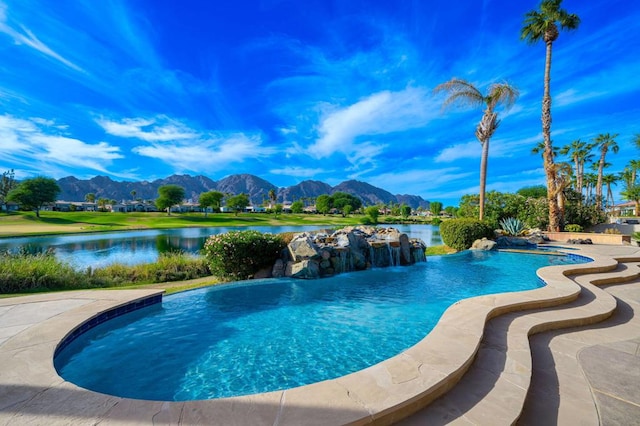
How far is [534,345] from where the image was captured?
3834 millimetres

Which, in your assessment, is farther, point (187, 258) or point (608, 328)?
point (187, 258)

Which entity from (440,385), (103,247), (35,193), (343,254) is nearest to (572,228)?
(343,254)

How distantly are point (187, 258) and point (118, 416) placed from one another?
10.9 metres

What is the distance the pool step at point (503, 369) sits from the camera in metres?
2.36

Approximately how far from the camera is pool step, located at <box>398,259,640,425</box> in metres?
2.36

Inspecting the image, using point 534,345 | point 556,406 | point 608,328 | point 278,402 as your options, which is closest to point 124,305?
point 278,402

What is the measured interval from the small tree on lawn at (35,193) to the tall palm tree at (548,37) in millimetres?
77752

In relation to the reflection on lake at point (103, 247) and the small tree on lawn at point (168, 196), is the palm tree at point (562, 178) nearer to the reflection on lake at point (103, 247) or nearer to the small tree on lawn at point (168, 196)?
the reflection on lake at point (103, 247)

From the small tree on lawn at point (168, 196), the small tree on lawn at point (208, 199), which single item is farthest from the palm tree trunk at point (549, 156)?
the small tree on lawn at point (208, 199)

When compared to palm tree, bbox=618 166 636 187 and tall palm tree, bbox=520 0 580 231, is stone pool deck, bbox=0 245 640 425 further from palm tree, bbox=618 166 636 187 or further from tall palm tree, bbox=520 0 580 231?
palm tree, bbox=618 166 636 187

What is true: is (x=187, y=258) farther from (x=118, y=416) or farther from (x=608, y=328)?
(x=608, y=328)

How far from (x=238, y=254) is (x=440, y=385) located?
7422 millimetres

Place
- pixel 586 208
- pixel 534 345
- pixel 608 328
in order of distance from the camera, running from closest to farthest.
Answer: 1. pixel 534 345
2. pixel 608 328
3. pixel 586 208

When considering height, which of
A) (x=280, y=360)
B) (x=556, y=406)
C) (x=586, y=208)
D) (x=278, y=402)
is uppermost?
(x=586, y=208)
